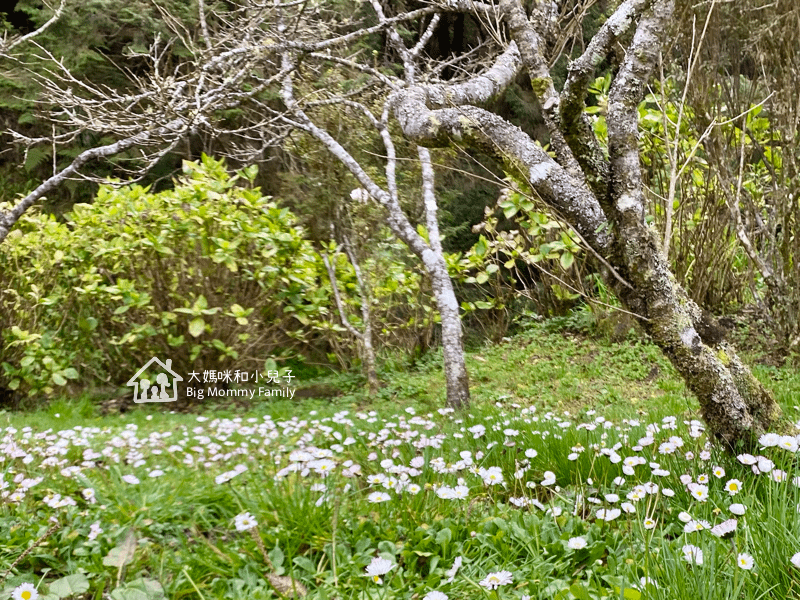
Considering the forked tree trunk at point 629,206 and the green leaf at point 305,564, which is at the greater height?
the forked tree trunk at point 629,206

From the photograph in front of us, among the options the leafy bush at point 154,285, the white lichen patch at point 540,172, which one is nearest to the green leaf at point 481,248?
the leafy bush at point 154,285

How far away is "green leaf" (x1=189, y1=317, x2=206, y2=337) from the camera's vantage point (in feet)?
16.6

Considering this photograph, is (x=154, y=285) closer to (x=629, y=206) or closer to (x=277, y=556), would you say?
(x=277, y=556)

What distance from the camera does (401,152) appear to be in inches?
273

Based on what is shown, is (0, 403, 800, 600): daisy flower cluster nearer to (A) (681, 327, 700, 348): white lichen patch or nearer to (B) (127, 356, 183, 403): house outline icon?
(A) (681, 327, 700, 348): white lichen patch

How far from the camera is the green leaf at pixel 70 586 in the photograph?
5.33 feet

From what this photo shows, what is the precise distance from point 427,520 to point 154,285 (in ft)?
14.2

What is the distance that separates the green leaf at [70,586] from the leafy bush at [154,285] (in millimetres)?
3559

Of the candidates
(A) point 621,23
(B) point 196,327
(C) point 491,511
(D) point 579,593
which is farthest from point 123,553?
(B) point 196,327

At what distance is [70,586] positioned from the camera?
1.66 m

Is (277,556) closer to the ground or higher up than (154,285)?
closer to the ground

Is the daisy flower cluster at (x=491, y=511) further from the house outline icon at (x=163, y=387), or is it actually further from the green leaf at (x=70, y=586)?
the house outline icon at (x=163, y=387)

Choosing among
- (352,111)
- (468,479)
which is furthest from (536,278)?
(468,479)

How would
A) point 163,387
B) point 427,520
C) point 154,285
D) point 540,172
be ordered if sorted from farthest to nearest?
point 163,387
point 154,285
point 540,172
point 427,520
